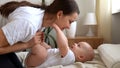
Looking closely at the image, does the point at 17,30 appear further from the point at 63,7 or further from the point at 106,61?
the point at 106,61

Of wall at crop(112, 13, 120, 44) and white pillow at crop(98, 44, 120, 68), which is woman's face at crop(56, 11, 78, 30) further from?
wall at crop(112, 13, 120, 44)

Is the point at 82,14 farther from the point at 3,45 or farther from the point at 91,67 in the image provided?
the point at 3,45

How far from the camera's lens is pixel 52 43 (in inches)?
138

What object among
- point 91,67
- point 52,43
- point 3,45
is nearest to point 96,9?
point 52,43

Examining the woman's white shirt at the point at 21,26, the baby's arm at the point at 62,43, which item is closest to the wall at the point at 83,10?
the baby's arm at the point at 62,43

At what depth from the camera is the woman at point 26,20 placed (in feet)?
3.55

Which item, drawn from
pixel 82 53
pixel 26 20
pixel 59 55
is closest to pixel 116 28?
pixel 82 53

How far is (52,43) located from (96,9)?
85cm

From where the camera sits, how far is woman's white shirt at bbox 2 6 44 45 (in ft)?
3.53

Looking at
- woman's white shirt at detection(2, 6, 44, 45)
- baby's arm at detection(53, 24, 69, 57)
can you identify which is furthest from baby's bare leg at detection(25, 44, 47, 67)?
woman's white shirt at detection(2, 6, 44, 45)

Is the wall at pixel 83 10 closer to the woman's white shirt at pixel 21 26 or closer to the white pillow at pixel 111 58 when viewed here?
the white pillow at pixel 111 58

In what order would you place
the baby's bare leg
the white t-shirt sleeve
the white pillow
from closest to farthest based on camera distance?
the white t-shirt sleeve → the white pillow → the baby's bare leg

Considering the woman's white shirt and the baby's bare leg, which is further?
the baby's bare leg

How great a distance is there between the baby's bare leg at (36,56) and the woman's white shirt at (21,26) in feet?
1.43
